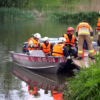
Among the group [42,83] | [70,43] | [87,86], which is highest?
[70,43]

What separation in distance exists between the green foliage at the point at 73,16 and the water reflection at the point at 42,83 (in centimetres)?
2888

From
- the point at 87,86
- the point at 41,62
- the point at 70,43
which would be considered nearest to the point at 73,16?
the point at 70,43

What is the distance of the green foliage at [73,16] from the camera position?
125ft

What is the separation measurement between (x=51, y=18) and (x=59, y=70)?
33.7 m

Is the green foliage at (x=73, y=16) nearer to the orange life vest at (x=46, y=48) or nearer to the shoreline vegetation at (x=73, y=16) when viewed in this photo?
the shoreline vegetation at (x=73, y=16)

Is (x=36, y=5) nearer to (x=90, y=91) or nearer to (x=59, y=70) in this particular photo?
(x=59, y=70)

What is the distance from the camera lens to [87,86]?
5.37 meters

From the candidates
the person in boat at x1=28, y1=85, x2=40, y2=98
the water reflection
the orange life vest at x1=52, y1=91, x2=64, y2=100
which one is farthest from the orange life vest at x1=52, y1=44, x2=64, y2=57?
the orange life vest at x1=52, y1=91, x2=64, y2=100

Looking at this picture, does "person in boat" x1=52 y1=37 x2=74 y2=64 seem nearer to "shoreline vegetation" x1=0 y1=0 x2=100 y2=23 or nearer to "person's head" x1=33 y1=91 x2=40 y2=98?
"person's head" x1=33 y1=91 x2=40 y2=98

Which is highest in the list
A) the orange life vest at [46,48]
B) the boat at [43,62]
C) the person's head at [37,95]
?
the orange life vest at [46,48]

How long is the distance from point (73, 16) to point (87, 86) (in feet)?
114

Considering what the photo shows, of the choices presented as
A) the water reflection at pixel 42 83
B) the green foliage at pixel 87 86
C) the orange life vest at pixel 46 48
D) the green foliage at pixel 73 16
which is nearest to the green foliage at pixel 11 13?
the green foliage at pixel 73 16

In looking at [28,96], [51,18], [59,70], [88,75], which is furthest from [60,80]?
[51,18]

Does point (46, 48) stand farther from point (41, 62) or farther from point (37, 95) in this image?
point (37, 95)
